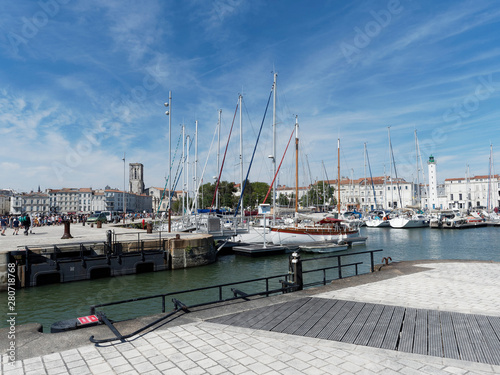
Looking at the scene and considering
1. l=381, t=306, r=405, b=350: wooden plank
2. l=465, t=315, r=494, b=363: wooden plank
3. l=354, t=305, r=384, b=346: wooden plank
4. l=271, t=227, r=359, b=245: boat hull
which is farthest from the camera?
l=271, t=227, r=359, b=245: boat hull

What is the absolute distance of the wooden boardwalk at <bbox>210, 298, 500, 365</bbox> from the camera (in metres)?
5.60

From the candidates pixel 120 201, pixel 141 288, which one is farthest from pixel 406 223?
pixel 120 201

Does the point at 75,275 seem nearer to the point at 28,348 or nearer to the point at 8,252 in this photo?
the point at 8,252

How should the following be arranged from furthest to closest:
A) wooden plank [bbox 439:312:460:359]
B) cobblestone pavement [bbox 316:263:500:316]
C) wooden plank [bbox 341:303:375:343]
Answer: cobblestone pavement [bbox 316:263:500:316] → wooden plank [bbox 341:303:375:343] → wooden plank [bbox 439:312:460:359]

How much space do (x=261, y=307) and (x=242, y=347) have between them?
2426 mm

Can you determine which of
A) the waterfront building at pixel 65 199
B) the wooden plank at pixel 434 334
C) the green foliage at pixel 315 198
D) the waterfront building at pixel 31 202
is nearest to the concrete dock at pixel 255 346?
the wooden plank at pixel 434 334

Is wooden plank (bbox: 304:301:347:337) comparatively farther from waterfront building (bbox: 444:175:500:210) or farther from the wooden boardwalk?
waterfront building (bbox: 444:175:500:210)

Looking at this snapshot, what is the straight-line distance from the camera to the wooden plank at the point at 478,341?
5195 mm

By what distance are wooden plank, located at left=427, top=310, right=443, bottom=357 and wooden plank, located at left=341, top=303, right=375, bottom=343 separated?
122cm

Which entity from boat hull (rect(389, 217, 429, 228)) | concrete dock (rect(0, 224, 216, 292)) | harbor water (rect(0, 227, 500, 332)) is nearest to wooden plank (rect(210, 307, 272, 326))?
harbor water (rect(0, 227, 500, 332))

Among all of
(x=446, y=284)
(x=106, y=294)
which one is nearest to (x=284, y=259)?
(x=106, y=294)

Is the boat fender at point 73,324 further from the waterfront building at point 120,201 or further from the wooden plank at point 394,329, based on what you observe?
the waterfront building at point 120,201

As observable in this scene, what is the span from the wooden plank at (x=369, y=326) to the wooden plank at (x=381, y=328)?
0.23 feet

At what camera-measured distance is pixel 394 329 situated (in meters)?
6.45
